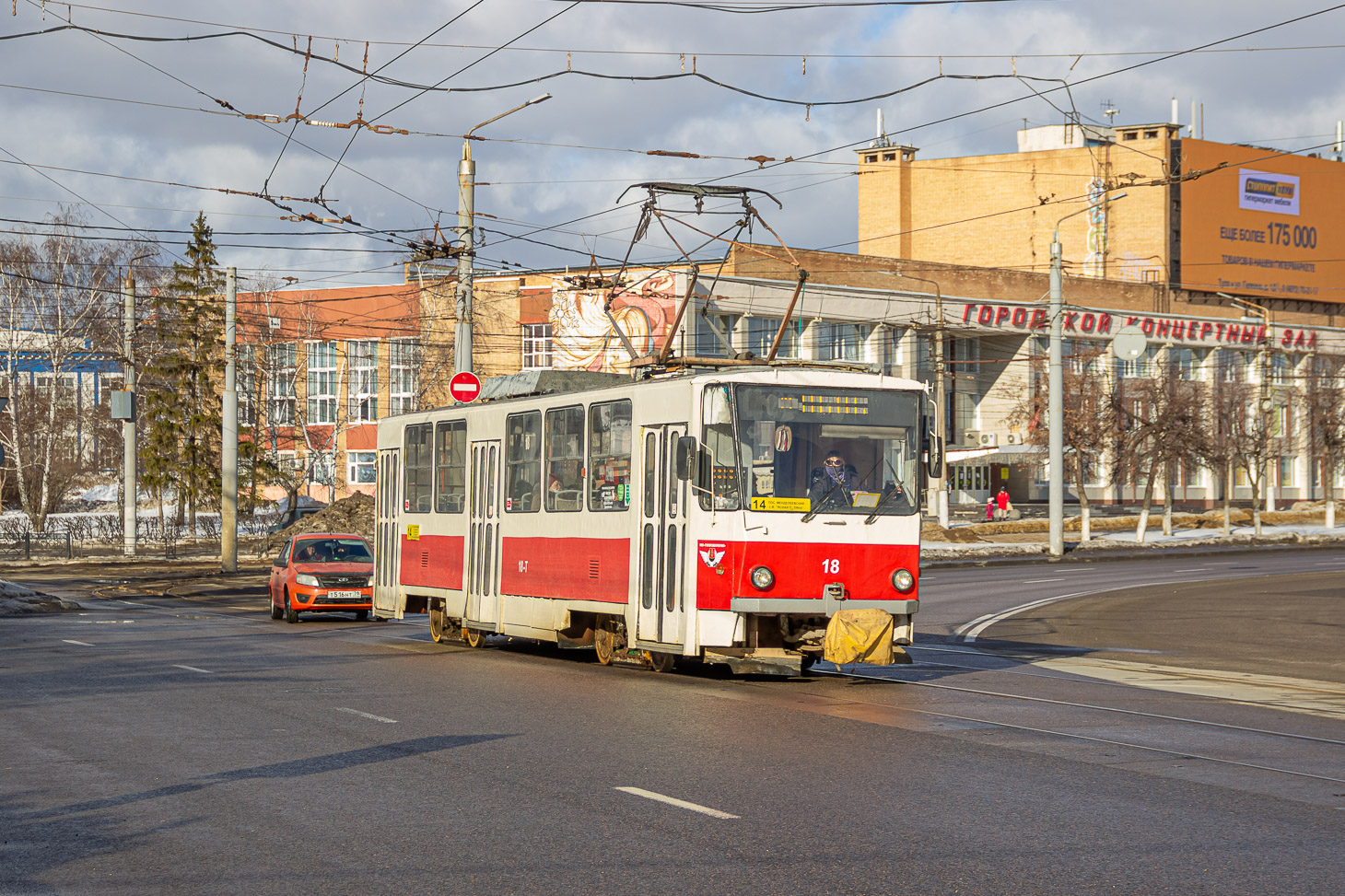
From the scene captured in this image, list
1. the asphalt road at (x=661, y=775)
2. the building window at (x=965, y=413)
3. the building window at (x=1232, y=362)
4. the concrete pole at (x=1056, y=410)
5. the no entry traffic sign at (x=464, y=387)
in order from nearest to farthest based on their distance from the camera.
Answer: the asphalt road at (x=661, y=775)
the no entry traffic sign at (x=464, y=387)
the concrete pole at (x=1056, y=410)
the building window at (x=965, y=413)
the building window at (x=1232, y=362)

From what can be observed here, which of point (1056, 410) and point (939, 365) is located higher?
point (939, 365)

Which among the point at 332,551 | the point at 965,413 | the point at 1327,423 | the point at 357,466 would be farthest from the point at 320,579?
the point at 1327,423

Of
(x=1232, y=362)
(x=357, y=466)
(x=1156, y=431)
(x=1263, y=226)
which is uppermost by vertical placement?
(x=1263, y=226)

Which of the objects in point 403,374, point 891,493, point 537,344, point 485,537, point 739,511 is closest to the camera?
point 739,511

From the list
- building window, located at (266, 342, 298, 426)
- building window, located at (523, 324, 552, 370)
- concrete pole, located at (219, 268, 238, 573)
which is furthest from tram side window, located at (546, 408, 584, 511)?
building window, located at (523, 324, 552, 370)

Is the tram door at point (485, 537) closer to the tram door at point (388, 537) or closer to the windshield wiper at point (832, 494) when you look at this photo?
the tram door at point (388, 537)

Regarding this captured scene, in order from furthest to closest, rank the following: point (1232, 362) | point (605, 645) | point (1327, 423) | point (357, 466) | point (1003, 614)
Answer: point (1232, 362), point (357, 466), point (1327, 423), point (1003, 614), point (605, 645)

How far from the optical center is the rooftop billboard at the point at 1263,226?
92.8m

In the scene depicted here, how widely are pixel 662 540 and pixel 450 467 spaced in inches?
243

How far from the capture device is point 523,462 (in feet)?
62.5

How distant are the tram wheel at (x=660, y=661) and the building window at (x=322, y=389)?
203 feet

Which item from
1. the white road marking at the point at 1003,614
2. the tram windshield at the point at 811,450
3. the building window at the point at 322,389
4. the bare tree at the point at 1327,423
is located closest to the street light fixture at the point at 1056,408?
the white road marking at the point at 1003,614

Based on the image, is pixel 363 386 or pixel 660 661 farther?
pixel 363 386

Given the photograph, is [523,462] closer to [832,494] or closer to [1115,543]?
[832,494]
